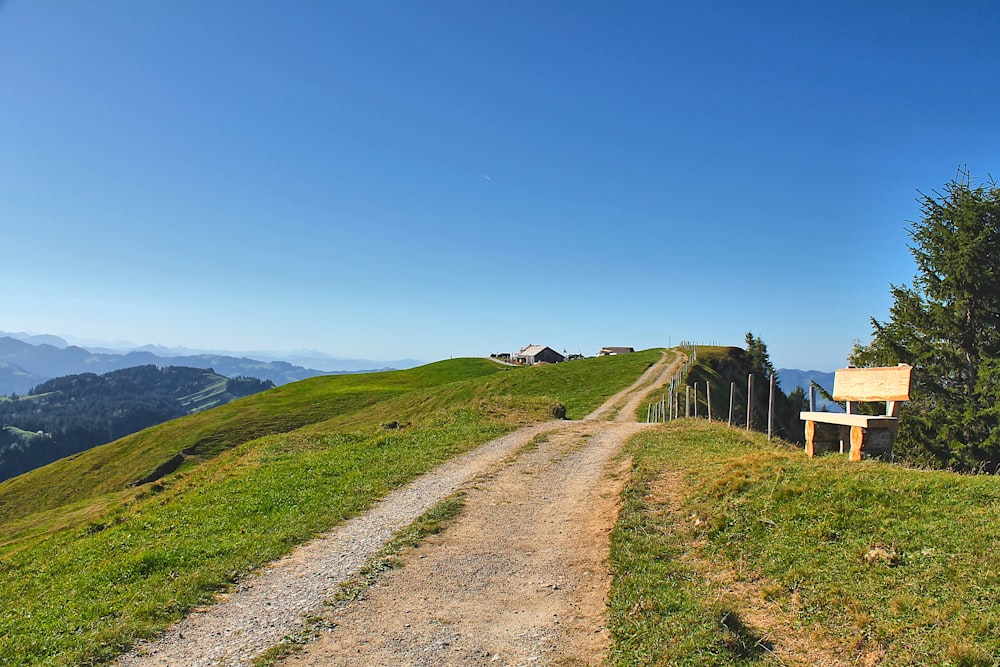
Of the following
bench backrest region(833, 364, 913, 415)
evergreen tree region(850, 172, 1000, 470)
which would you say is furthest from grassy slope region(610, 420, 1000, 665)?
evergreen tree region(850, 172, 1000, 470)

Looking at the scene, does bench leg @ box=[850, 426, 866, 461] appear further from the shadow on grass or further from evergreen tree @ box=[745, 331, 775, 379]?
evergreen tree @ box=[745, 331, 775, 379]

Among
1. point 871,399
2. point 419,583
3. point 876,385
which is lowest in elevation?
point 419,583

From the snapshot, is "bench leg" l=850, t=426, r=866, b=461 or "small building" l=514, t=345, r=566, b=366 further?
"small building" l=514, t=345, r=566, b=366

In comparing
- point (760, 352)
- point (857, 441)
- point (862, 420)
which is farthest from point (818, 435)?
point (760, 352)

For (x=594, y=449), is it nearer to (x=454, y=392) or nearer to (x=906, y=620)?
(x=906, y=620)

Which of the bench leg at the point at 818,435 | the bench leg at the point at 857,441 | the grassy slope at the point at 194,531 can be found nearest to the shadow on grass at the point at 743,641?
the bench leg at the point at 857,441

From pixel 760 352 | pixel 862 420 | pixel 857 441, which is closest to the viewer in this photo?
pixel 862 420

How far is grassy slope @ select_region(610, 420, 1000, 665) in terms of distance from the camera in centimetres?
689

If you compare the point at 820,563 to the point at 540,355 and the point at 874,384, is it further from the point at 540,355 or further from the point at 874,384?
the point at 540,355

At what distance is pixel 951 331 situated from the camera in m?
31.7

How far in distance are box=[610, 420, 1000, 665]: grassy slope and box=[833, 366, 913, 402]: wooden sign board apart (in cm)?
151

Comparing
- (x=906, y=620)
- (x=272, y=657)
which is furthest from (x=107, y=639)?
(x=906, y=620)

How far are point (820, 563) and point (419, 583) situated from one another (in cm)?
662

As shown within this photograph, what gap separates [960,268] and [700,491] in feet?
90.1
